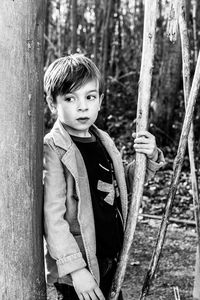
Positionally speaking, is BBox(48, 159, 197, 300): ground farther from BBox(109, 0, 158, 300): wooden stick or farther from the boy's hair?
the boy's hair

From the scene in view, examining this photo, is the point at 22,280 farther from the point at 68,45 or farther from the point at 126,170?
the point at 68,45

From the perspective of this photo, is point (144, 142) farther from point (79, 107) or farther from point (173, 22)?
point (173, 22)

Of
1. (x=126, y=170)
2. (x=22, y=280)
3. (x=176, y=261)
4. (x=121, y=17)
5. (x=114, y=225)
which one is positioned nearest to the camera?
(x=22, y=280)

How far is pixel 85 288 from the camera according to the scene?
79.2 inches

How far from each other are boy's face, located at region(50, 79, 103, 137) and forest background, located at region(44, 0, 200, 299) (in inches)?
60.9

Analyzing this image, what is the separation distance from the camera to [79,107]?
213 centimetres

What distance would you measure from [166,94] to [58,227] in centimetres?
586

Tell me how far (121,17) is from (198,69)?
29.2 ft

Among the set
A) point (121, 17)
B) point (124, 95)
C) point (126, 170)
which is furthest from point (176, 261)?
point (121, 17)

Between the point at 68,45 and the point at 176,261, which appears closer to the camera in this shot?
the point at 176,261

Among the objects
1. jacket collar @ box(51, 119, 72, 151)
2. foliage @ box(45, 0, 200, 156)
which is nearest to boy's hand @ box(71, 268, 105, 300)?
jacket collar @ box(51, 119, 72, 151)

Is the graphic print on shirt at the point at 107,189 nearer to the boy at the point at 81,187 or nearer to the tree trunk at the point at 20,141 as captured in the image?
the boy at the point at 81,187

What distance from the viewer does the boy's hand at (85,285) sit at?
201 centimetres

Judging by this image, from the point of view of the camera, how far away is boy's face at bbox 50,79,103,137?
2.14 meters
